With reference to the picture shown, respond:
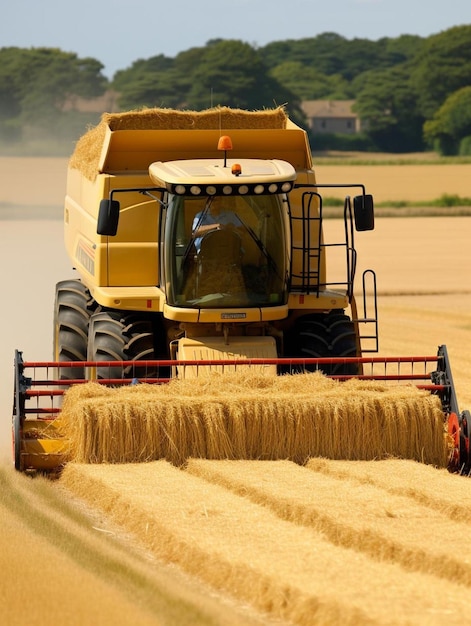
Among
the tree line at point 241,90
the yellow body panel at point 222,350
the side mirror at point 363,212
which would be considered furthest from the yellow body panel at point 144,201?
the tree line at point 241,90

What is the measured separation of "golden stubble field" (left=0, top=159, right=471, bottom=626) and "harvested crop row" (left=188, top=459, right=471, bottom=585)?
0.01 m

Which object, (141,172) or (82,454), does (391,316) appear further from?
(82,454)

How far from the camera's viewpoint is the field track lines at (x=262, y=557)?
21.5 ft

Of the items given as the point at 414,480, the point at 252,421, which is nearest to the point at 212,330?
the point at 252,421

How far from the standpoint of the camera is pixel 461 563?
725 centimetres

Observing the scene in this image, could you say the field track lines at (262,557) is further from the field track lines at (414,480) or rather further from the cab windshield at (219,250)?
the cab windshield at (219,250)

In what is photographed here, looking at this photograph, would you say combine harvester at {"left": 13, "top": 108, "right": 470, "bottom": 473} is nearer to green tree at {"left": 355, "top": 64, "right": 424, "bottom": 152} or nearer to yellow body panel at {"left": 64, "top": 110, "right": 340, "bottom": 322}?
yellow body panel at {"left": 64, "top": 110, "right": 340, "bottom": 322}

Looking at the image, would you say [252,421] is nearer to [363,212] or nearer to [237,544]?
[363,212]

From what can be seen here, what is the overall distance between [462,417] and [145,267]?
304cm

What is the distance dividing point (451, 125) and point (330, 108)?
27782mm

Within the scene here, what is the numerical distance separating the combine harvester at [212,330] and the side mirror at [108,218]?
11 millimetres

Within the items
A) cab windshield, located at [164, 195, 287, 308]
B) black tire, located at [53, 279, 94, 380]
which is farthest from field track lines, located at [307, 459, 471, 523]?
black tire, located at [53, 279, 94, 380]

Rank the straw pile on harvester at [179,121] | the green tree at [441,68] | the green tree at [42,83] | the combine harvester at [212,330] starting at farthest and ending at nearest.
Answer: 1. the green tree at [441,68]
2. the green tree at [42,83]
3. the straw pile on harvester at [179,121]
4. the combine harvester at [212,330]

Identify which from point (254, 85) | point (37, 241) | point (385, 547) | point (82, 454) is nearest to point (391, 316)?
point (37, 241)
